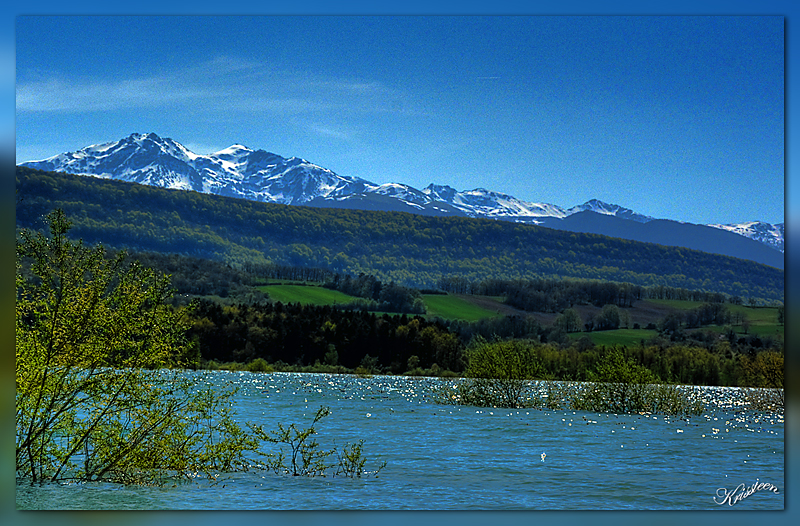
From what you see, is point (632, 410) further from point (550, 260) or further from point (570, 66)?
point (550, 260)

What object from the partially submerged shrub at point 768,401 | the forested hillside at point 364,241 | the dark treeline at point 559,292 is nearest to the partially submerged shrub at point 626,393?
the partially submerged shrub at point 768,401

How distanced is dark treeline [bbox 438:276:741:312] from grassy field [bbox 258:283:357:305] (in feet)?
65.7

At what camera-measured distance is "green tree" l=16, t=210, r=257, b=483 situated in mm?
9906

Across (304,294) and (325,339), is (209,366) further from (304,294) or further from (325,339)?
(304,294)

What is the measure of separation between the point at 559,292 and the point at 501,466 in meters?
101

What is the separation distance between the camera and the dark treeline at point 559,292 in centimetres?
11031

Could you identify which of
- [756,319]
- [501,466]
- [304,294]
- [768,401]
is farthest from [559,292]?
[501,466]

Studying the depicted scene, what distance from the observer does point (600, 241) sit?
129 meters

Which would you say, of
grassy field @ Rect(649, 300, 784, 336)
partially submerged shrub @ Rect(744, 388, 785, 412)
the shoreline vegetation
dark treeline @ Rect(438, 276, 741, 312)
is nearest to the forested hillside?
dark treeline @ Rect(438, 276, 741, 312)

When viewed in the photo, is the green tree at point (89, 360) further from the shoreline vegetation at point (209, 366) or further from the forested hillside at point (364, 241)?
the forested hillside at point (364, 241)

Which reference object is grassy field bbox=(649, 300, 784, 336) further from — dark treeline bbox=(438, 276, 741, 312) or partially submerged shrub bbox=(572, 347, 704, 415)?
partially submerged shrub bbox=(572, 347, 704, 415)

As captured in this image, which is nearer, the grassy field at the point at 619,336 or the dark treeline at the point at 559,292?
the grassy field at the point at 619,336

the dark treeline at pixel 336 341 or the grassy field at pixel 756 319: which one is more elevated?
the grassy field at pixel 756 319

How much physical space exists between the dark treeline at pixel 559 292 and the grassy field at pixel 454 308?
669 cm
